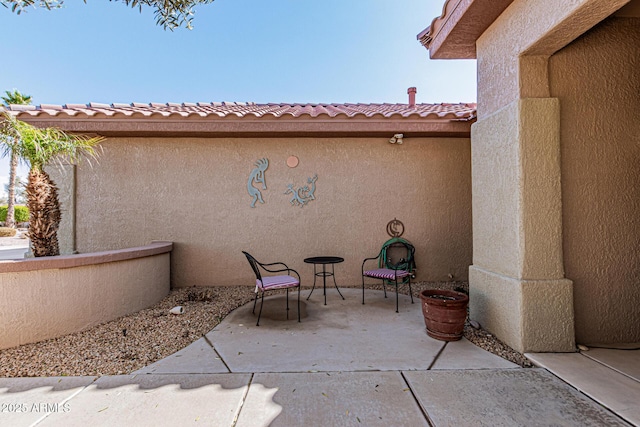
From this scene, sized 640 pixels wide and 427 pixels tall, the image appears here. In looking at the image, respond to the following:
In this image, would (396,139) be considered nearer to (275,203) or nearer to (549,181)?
(275,203)

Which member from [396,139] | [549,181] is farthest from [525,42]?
[396,139]

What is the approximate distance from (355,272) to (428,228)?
1.76 meters

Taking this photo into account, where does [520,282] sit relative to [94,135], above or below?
below

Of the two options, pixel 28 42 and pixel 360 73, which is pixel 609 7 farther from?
pixel 28 42

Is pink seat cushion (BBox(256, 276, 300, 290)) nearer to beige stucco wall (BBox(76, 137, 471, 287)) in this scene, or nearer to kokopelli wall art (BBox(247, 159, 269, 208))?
beige stucco wall (BBox(76, 137, 471, 287))

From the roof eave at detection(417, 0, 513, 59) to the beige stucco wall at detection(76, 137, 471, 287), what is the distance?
1854mm

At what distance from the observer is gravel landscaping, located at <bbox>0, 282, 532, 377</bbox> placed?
2826mm

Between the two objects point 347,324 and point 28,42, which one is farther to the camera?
point 28,42

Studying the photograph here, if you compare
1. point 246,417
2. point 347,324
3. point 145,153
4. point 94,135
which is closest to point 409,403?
point 246,417

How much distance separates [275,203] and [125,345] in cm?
330

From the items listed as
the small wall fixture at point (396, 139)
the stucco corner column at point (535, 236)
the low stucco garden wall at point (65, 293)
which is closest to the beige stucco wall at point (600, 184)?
the stucco corner column at point (535, 236)

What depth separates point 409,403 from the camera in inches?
88.2

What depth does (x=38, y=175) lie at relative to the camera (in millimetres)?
3725

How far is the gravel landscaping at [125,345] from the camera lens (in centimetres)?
283
